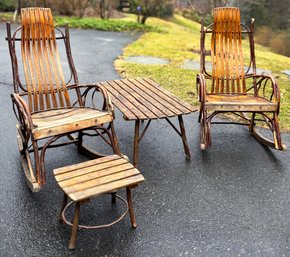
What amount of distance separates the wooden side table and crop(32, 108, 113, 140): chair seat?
0.27 metres

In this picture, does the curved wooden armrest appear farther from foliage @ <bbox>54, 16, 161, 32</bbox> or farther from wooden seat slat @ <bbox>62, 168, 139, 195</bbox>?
foliage @ <bbox>54, 16, 161, 32</bbox>

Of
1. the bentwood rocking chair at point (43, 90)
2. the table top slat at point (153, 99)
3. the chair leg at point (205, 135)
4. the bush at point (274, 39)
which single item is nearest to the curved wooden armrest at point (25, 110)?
the bentwood rocking chair at point (43, 90)

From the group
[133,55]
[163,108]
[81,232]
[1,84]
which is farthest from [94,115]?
[133,55]

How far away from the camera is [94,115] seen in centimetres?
299

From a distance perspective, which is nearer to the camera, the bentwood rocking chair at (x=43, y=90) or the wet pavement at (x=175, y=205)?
the wet pavement at (x=175, y=205)

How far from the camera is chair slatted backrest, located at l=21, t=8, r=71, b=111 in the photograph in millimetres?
3422

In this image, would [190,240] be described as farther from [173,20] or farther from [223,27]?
[173,20]

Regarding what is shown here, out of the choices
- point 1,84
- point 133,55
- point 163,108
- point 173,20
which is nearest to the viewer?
point 163,108

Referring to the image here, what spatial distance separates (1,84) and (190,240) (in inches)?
159

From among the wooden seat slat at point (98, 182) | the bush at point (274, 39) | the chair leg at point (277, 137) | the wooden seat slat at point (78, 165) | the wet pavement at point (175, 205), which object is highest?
the wooden seat slat at point (98, 182)

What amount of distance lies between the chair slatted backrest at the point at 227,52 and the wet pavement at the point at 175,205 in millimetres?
567

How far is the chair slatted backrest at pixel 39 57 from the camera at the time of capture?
3.42m

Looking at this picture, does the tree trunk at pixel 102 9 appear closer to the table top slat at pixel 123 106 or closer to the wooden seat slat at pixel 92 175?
the table top slat at pixel 123 106

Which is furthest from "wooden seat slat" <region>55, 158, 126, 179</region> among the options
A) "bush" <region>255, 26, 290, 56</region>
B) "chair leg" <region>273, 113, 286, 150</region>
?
"bush" <region>255, 26, 290, 56</region>
